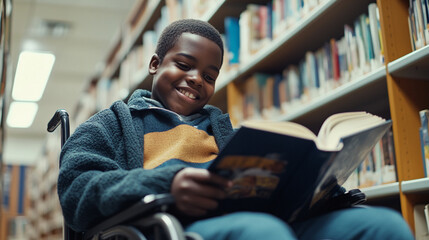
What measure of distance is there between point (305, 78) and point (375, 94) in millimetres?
372

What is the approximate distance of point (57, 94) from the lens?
6922mm

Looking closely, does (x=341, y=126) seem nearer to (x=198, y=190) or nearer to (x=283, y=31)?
(x=198, y=190)

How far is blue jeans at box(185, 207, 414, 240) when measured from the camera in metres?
0.73

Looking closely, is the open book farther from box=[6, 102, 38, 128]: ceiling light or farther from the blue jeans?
box=[6, 102, 38, 128]: ceiling light

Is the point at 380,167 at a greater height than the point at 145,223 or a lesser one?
greater

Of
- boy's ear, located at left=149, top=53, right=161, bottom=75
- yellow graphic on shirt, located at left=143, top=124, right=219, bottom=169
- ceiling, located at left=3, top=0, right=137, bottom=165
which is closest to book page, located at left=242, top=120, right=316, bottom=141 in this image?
yellow graphic on shirt, located at left=143, top=124, right=219, bottom=169

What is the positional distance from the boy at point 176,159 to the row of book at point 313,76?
2.08 ft

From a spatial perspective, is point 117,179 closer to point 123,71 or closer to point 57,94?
point 123,71

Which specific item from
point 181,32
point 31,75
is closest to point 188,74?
point 181,32

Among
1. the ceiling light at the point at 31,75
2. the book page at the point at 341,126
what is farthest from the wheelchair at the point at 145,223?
the ceiling light at the point at 31,75

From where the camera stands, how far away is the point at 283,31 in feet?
6.91

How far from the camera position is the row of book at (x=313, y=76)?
5.58 feet

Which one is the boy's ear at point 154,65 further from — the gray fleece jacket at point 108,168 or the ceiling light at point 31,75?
the ceiling light at point 31,75

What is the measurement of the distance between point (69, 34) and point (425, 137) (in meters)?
4.41
